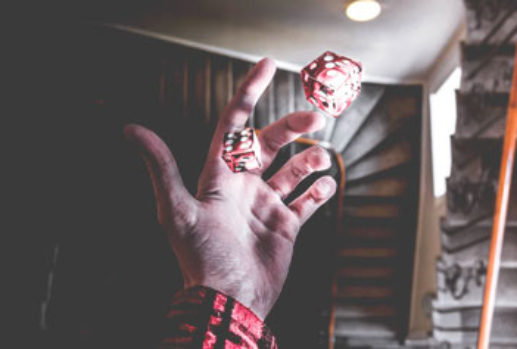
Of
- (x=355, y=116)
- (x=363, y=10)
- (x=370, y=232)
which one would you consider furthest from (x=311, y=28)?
(x=370, y=232)

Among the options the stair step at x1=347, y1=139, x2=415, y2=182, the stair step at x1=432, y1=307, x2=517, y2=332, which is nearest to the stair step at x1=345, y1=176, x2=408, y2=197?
the stair step at x1=347, y1=139, x2=415, y2=182

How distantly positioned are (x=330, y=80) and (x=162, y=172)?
0.21 m

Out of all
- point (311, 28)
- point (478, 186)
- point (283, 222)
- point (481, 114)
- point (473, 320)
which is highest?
point (311, 28)

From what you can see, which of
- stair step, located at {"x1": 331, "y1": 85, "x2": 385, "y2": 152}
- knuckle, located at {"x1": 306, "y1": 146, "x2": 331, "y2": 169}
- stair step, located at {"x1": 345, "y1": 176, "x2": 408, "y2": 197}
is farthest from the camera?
stair step, located at {"x1": 345, "y1": 176, "x2": 408, "y2": 197}

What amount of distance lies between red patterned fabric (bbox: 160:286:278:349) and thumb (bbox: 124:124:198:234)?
88 millimetres

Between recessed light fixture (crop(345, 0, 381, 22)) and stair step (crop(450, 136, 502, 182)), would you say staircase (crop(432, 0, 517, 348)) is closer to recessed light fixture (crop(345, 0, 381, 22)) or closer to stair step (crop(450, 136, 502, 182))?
stair step (crop(450, 136, 502, 182))

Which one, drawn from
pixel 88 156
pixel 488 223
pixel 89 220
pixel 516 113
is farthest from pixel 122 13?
pixel 488 223

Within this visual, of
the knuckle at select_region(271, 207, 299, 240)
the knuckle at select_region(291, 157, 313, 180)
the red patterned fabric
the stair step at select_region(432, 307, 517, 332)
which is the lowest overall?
the stair step at select_region(432, 307, 517, 332)

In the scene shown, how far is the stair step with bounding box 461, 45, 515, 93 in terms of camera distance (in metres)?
0.73

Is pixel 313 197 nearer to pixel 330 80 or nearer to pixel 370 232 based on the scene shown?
pixel 330 80

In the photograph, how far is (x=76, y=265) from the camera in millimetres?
920

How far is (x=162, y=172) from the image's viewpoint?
16.9 inches

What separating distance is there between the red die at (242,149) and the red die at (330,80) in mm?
85

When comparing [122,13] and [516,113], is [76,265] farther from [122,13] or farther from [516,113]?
[516,113]
